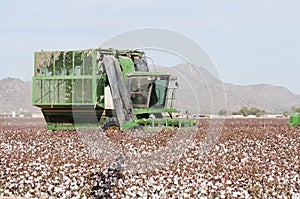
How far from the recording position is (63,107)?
22.1m

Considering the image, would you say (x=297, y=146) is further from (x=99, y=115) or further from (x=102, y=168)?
(x=99, y=115)

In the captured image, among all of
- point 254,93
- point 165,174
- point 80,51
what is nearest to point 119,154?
point 165,174

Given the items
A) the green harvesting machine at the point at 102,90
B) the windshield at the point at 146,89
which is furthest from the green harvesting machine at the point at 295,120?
the windshield at the point at 146,89

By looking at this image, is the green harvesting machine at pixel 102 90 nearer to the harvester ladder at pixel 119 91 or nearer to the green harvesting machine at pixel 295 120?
the harvester ladder at pixel 119 91

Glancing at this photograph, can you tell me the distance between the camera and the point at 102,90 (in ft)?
69.3

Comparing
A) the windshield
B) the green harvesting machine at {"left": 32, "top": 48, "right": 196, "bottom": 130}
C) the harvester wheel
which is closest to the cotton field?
the harvester wheel

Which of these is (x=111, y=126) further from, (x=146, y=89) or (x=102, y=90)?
(x=146, y=89)

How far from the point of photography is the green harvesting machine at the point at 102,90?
795 inches

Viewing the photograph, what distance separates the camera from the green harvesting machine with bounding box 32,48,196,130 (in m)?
20.2

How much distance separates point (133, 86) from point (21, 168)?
9.17m

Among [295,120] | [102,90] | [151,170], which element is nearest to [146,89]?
[102,90]

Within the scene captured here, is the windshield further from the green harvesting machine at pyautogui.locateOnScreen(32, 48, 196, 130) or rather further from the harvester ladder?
the harvester ladder

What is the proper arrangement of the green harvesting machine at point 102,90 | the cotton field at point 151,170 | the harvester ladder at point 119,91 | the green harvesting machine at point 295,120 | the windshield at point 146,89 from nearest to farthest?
the cotton field at point 151,170, the harvester ladder at point 119,91, the green harvesting machine at point 102,90, the windshield at point 146,89, the green harvesting machine at point 295,120

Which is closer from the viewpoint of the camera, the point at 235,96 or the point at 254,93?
the point at 235,96
